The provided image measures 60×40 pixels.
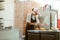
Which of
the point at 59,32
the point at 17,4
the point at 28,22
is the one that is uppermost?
the point at 17,4

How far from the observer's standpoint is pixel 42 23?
241cm

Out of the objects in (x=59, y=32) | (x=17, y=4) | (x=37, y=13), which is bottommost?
(x=59, y=32)

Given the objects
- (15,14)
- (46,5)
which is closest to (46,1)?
(46,5)

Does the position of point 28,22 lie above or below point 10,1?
below

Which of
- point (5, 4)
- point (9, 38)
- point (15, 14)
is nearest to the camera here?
point (9, 38)

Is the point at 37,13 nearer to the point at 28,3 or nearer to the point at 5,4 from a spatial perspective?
the point at 28,3

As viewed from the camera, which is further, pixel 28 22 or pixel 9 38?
pixel 28 22

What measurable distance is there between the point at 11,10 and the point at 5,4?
15 centimetres

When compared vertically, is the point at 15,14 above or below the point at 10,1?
below

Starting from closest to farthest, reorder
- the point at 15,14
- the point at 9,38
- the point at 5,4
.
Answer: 1. the point at 9,38
2. the point at 5,4
3. the point at 15,14

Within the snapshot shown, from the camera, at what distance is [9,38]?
145cm

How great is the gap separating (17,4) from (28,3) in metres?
0.20

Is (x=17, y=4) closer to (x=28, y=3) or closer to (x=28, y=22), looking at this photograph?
A: (x=28, y=3)

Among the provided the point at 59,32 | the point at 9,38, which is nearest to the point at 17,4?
the point at 59,32
